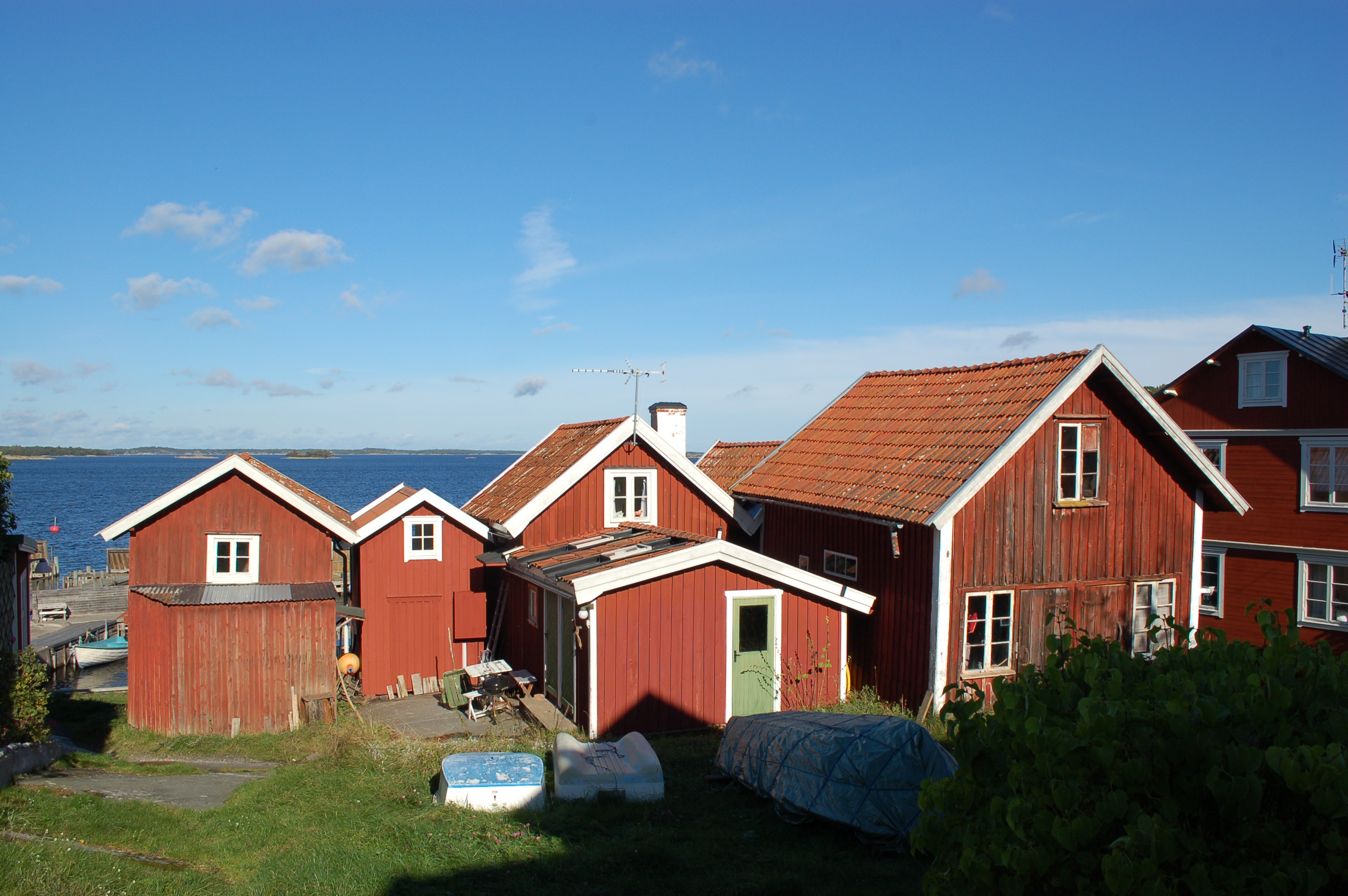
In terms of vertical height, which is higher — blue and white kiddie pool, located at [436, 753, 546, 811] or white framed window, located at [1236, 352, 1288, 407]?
white framed window, located at [1236, 352, 1288, 407]

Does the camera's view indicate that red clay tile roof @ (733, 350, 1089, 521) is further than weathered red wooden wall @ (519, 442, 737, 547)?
No

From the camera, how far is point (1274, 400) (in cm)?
2233

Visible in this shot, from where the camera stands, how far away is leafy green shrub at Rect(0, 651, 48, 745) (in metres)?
11.6

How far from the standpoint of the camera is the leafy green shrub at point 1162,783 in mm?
3438

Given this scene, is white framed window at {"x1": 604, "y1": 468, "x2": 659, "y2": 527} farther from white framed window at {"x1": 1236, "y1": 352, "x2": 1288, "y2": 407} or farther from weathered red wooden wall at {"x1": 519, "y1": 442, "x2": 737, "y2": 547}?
white framed window at {"x1": 1236, "y1": 352, "x2": 1288, "y2": 407}

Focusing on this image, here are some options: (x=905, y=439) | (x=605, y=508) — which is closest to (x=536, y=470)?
(x=605, y=508)

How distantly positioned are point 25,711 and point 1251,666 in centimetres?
1410

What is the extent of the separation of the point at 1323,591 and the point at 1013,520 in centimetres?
1163

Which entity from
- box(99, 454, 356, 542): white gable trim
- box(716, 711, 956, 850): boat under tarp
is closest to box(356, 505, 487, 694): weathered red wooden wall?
box(99, 454, 356, 542): white gable trim

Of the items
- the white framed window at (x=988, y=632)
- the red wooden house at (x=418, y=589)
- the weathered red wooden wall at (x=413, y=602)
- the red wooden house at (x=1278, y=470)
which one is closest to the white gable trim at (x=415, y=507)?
the red wooden house at (x=418, y=589)

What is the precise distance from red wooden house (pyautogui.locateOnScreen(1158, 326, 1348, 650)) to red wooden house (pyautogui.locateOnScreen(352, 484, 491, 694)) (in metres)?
18.0

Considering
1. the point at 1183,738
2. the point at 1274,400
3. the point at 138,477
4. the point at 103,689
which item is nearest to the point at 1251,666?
the point at 1183,738

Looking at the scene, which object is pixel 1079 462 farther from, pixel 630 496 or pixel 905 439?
pixel 630 496

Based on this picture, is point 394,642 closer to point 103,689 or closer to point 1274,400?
point 103,689
